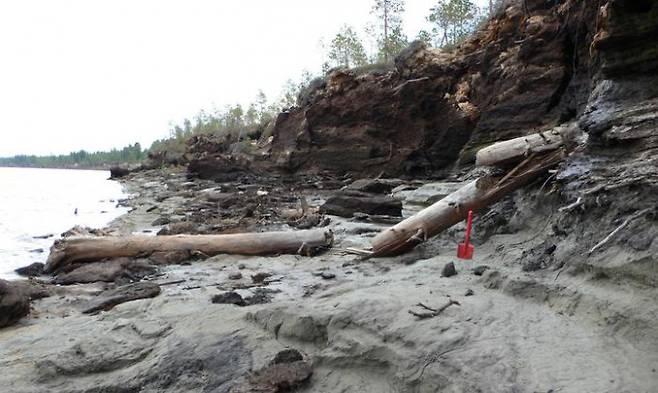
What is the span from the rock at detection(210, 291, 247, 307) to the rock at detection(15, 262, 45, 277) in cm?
405

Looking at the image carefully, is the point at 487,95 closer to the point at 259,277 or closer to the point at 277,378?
the point at 259,277

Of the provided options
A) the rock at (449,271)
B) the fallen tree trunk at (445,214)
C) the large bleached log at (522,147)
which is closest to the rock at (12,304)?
the fallen tree trunk at (445,214)

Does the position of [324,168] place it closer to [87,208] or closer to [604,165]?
[87,208]

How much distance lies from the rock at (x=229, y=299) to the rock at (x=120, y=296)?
3.40 feet

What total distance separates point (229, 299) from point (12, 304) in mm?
2257

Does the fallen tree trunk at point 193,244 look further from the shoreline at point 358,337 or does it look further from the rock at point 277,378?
the rock at point 277,378

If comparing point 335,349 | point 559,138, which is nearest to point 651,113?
point 559,138

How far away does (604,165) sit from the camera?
4.28 metres

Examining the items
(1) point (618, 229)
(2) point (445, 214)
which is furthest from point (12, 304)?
(1) point (618, 229)

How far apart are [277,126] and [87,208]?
13.6 metres

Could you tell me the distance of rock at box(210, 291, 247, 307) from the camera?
4461mm

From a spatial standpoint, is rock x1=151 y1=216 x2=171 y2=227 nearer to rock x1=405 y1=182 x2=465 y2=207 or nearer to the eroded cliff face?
rock x1=405 y1=182 x2=465 y2=207

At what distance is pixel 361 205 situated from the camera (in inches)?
374

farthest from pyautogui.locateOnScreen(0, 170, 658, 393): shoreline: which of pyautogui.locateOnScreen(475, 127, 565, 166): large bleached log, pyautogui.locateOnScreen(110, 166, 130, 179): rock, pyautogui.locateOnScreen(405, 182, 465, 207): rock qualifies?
pyautogui.locateOnScreen(110, 166, 130, 179): rock
